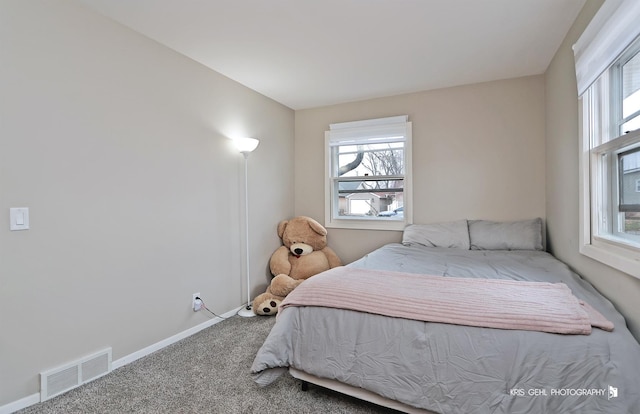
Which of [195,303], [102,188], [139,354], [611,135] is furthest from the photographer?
[195,303]

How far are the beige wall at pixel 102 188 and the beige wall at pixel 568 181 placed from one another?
9.25ft

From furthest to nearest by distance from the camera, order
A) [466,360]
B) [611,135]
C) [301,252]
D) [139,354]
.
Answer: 1. [301,252]
2. [139,354]
3. [611,135]
4. [466,360]

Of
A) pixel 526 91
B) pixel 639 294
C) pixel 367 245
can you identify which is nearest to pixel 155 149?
pixel 367 245

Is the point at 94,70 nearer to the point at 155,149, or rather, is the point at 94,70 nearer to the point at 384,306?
the point at 155,149

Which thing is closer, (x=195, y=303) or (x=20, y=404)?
(x=20, y=404)

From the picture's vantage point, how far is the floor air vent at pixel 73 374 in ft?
5.47

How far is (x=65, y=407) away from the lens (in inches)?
63.3

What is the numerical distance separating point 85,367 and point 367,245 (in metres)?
2.79

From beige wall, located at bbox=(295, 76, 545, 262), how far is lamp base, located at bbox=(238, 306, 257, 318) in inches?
55.3

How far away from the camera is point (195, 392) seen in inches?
68.1

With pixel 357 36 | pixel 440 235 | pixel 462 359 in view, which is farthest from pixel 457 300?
pixel 357 36

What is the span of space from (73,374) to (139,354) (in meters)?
0.41

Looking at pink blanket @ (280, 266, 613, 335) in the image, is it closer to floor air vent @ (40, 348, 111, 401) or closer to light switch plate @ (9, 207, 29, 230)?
floor air vent @ (40, 348, 111, 401)

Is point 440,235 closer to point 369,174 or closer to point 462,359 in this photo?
point 369,174
